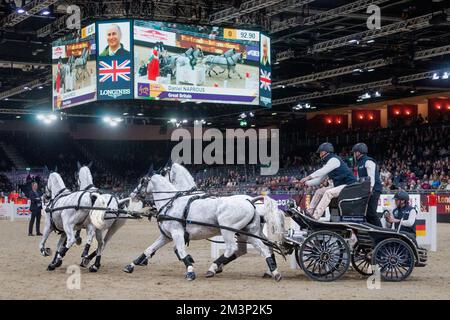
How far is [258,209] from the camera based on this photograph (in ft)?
38.7

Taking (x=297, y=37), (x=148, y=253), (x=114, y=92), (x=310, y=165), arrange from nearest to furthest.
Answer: (x=148, y=253) < (x=114, y=92) < (x=297, y=37) < (x=310, y=165)

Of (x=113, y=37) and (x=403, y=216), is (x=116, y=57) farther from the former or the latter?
(x=403, y=216)

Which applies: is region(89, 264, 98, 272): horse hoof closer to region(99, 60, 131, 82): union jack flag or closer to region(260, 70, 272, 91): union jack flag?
region(99, 60, 131, 82): union jack flag

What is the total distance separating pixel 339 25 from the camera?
85.2 ft

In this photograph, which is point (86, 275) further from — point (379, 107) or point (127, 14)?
point (379, 107)

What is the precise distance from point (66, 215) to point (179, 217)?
2.34 metres

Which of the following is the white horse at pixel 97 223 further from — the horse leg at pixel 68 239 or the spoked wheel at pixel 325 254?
the spoked wheel at pixel 325 254

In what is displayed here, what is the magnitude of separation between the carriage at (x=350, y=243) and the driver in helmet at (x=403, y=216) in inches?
40.9

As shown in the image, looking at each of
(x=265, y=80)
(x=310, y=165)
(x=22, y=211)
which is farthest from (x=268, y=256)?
(x=310, y=165)

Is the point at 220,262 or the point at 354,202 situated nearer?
the point at 354,202

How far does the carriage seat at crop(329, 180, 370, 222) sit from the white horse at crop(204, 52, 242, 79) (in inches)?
513

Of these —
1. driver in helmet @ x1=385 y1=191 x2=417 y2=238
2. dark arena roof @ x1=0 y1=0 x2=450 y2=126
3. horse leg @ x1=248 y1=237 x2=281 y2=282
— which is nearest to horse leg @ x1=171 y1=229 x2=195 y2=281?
horse leg @ x1=248 y1=237 x2=281 y2=282

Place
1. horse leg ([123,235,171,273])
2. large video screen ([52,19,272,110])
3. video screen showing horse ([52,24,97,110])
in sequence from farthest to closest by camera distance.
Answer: video screen showing horse ([52,24,97,110])
large video screen ([52,19,272,110])
horse leg ([123,235,171,273])

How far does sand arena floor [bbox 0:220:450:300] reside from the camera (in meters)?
9.61
